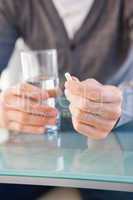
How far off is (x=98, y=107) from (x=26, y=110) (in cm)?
17

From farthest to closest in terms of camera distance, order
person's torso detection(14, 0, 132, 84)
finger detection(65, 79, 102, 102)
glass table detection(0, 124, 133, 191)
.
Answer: person's torso detection(14, 0, 132, 84), finger detection(65, 79, 102, 102), glass table detection(0, 124, 133, 191)

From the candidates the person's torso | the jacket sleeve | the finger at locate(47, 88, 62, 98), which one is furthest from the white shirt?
the finger at locate(47, 88, 62, 98)

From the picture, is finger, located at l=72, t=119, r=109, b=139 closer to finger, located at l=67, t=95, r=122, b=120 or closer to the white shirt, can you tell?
finger, located at l=67, t=95, r=122, b=120

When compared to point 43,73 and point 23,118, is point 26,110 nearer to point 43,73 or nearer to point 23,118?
point 23,118

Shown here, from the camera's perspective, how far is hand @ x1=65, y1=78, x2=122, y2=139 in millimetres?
833

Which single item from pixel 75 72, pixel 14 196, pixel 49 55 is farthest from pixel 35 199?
pixel 75 72

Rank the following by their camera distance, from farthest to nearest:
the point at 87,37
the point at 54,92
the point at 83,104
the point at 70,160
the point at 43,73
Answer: the point at 87,37
the point at 43,73
the point at 54,92
the point at 83,104
the point at 70,160

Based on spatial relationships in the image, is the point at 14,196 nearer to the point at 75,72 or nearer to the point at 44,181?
the point at 44,181

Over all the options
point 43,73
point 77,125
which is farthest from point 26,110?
point 43,73

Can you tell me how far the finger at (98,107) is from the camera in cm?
84

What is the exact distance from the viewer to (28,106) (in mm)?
915

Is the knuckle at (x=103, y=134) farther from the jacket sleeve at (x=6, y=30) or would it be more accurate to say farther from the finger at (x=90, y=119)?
the jacket sleeve at (x=6, y=30)

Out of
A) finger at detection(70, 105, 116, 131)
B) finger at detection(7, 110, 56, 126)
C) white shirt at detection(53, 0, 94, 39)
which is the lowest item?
finger at detection(7, 110, 56, 126)

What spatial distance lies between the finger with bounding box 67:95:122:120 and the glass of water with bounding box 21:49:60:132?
0.09 metres
